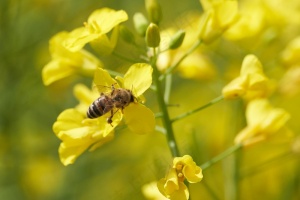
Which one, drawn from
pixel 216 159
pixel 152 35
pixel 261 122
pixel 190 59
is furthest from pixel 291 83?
pixel 152 35

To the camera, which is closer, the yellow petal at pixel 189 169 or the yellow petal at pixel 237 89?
the yellow petal at pixel 189 169

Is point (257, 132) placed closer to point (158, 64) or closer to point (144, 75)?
point (158, 64)

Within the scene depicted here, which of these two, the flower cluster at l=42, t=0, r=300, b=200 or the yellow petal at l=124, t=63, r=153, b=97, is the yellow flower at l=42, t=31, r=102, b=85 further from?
the yellow petal at l=124, t=63, r=153, b=97

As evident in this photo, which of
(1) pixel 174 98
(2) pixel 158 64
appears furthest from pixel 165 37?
(1) pixel 174 98

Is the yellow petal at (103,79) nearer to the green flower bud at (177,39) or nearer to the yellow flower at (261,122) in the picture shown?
the green flower bud at (177,39)

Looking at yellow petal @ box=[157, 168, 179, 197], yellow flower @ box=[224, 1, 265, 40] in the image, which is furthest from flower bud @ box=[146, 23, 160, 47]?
yellow flower @ box=[224, 1, 265, 40]

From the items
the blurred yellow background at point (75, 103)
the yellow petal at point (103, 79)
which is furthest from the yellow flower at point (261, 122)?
the yellow petal at point (103, 79)

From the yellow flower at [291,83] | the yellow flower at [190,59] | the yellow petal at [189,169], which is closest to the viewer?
the yellow petal at [189,169]
